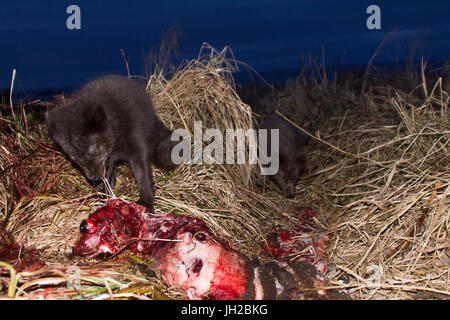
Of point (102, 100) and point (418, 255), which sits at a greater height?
point (102, 100)

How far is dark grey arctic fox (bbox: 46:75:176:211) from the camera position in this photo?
383 cm

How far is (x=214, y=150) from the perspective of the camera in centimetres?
495

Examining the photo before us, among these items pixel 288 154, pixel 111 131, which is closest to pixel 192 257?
pixel 111 131

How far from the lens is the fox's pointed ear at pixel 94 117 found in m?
3.73

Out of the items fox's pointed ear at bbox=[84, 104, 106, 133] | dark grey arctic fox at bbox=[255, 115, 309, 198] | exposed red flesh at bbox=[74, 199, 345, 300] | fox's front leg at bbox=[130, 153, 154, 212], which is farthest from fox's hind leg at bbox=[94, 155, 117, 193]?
dark grey arctic fox at bbox=[255, 115, 309, 198]

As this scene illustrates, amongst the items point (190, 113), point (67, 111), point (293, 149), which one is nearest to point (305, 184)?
point (293, 149)

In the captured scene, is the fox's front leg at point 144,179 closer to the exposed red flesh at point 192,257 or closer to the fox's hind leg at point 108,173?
the fox's hind leg at point 108,173

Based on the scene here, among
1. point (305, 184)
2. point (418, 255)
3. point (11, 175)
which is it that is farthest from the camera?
point (305, 184)

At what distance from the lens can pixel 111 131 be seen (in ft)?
13.5

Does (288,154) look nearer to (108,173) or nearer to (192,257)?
(108,173)

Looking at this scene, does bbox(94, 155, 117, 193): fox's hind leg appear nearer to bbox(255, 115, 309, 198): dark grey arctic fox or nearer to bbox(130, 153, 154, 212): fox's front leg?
bbox(130, 153, 154, 212): fox's front leg

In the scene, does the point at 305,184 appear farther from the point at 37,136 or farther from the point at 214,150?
the point at 37,136

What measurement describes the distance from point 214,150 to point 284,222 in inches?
48.8

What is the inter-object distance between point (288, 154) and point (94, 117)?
3.41 metres
